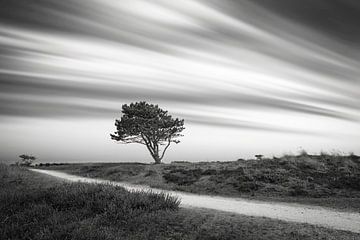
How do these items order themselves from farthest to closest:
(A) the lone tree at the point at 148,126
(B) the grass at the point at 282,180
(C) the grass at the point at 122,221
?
(A) the lone tree at the point at 148,126 → (B) the grass at the point at 282,180 → (C) the grass at the point at 122,221

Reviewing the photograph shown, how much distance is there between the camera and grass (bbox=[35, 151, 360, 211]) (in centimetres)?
1811

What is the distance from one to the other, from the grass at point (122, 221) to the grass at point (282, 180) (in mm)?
6944

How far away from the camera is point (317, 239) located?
8648 mm

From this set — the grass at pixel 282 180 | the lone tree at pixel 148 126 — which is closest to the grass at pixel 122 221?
the grass at pixel 282 180

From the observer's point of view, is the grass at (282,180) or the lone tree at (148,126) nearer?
the grass at (282,180)

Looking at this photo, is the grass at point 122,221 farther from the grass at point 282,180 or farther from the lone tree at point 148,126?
the lone tree at point 148,126

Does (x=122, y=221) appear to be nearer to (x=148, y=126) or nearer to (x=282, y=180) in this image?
(x=282, y=180)

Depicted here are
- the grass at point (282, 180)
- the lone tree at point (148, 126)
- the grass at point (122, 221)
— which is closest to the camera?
the grass at point (122, 221)

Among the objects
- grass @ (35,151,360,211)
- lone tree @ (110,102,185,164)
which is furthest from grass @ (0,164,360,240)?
lone tree @ (110,102,185,164)

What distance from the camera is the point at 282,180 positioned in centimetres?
2127

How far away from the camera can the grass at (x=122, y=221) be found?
845 centimetres

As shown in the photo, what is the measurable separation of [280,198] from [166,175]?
11.8 metres

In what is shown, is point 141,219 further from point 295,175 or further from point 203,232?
point 295,175

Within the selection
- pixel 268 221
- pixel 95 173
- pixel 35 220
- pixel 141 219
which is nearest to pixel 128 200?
pixel 141 219
